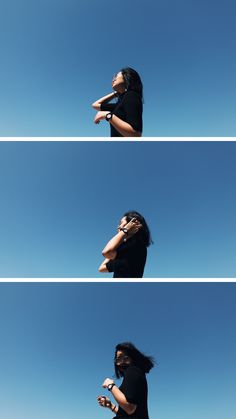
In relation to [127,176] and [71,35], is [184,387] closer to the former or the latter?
[127,176]

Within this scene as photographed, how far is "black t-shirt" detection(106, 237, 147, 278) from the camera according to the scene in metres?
4.40

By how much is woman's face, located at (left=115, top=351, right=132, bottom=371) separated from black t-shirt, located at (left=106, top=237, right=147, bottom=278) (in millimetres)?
477

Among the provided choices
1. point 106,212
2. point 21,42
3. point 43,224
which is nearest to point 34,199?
point 43,224

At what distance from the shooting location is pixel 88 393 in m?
4.36

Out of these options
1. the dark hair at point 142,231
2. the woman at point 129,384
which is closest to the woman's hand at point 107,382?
the woman at point 129,384

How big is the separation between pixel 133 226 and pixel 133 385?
3.23 feet

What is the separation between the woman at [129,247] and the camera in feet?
14.4

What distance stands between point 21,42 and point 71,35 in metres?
0.37

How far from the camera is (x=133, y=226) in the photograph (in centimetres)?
442

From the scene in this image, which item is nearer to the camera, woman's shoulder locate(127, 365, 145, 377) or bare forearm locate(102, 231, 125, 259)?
woman's shoulder locate(127, 365, 145, 377)

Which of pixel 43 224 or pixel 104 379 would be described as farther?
pixel 43 224

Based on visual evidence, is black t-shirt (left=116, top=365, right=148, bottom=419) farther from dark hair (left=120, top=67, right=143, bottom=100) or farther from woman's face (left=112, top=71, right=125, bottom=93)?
woman's face (left=112, top=71, right=125, bottom=93)

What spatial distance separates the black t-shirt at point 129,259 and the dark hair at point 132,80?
1117 millimetres

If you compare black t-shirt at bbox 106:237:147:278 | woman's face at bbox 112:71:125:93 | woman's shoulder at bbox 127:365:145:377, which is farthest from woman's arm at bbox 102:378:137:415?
woman's face at bbox 112:71:125:93
